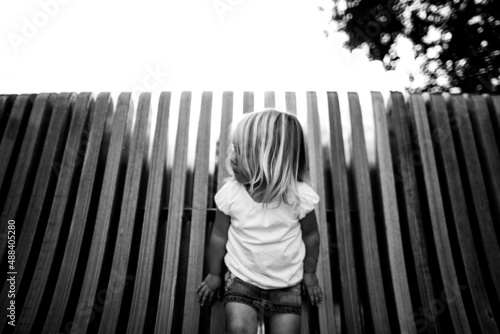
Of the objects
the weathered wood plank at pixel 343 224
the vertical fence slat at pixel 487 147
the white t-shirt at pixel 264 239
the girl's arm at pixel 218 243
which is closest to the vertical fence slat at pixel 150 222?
the girl's arm at pixel 218 243

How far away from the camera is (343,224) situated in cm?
196

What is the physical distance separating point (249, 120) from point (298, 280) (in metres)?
0.77

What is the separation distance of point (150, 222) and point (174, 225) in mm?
145

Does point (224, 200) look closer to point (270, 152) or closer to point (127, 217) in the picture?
point (270, 152)

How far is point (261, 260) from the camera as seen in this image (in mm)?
1482

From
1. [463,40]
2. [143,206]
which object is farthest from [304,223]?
[463,40]

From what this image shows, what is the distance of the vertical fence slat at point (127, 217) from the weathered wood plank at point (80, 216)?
20 centimetres

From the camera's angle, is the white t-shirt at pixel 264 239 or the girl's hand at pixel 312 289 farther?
the girl's hand at pixel 312 289

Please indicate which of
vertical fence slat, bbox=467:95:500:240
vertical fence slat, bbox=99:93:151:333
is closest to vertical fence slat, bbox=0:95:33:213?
vertical fence slat, bbox=99:93:151:333

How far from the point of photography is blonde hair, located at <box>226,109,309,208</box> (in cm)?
147

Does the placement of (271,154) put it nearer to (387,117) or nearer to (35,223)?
(387,117)

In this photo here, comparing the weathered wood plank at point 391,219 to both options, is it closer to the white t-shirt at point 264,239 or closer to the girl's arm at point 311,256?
the girl's arm at point 311,256

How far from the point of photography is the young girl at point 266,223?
4.82 ft

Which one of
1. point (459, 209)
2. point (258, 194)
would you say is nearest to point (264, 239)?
point (258, 194)
